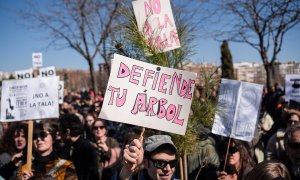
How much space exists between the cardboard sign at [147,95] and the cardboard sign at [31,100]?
6.93 feet

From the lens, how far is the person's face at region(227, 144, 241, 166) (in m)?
3.58

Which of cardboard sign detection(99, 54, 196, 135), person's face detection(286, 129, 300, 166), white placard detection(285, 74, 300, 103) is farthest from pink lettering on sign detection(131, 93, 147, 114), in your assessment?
white placard detection(285, 74, 300, 103)

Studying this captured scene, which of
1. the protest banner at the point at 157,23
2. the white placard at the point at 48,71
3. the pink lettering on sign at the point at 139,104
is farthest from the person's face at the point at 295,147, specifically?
the white placard at the point at 48,71

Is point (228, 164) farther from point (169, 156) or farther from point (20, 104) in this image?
point (20, 104)

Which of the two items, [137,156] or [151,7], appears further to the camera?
[151,7]

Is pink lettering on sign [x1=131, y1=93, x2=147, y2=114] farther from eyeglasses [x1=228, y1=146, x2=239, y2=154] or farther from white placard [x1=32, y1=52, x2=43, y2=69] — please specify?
white placard [x1=32, y1=52, x2=43, y2=69]

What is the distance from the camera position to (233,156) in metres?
3.63

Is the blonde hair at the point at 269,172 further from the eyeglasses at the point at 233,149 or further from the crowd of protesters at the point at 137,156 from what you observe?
the eyeglasses at the point at 233,149

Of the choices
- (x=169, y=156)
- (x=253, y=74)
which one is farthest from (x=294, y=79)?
(x=253, y=74)

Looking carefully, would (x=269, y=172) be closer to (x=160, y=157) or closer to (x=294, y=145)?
(x=160, y=157)

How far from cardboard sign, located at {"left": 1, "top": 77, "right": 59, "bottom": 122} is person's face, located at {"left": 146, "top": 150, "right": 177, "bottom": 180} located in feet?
6.13

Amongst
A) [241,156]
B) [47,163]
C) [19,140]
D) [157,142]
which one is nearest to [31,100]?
[19,140]

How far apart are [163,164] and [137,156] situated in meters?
0.49

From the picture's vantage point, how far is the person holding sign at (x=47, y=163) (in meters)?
3.40
